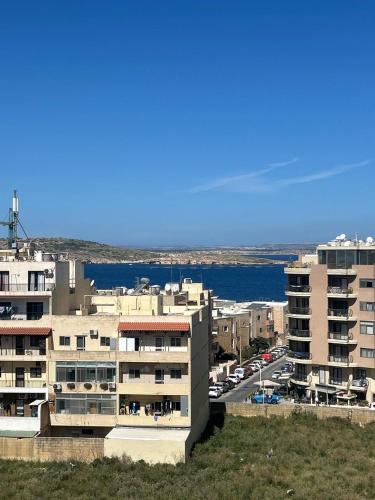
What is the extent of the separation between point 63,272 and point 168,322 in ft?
26.5

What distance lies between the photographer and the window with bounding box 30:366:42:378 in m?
36.3

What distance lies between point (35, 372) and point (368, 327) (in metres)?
22.6

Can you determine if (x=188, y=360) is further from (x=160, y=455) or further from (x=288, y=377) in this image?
(x=288, y=377)

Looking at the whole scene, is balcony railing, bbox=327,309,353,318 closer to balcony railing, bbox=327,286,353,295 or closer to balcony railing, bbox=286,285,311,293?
balcony railing, bbox=327,286,353,295

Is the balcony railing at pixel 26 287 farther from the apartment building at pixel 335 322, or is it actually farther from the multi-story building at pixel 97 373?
→ the apartment building at pixel 335 322

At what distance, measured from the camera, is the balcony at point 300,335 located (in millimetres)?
48594

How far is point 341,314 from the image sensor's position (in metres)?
47.5

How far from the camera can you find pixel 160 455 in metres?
32.0

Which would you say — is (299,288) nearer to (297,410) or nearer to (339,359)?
(339,359)

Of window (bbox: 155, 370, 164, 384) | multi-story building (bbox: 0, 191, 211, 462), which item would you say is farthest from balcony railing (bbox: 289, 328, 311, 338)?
window (bbox: 155, 370, 164, 384)

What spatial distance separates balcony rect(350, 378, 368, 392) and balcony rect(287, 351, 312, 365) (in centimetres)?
330

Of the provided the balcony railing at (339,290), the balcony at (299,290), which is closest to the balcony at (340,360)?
the balcony railing at (339,290)

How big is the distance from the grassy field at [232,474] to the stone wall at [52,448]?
2.08ft

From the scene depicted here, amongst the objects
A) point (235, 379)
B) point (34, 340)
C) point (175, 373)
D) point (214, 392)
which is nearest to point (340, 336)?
point (214, 392)
